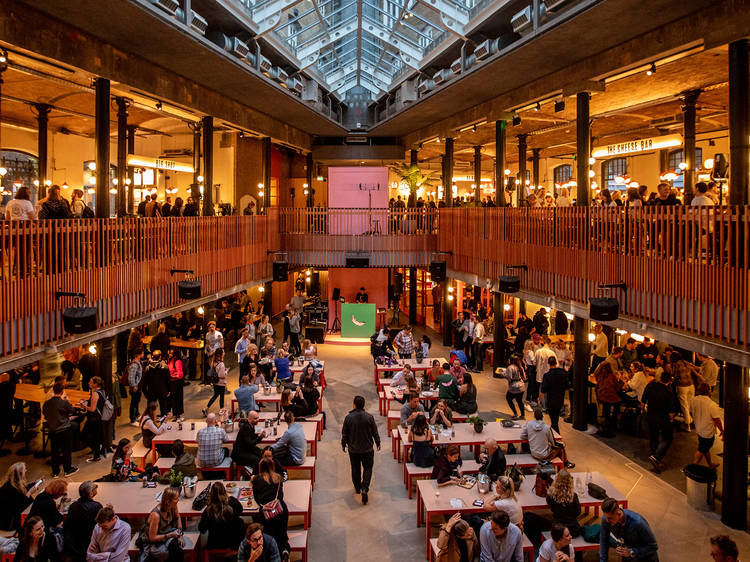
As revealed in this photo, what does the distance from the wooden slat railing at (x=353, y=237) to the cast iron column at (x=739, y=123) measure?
1254 centimetres

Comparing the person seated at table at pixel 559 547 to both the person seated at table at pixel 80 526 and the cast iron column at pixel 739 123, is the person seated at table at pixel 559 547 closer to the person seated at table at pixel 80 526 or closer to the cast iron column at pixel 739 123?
the person seated at table at pixel 80 526

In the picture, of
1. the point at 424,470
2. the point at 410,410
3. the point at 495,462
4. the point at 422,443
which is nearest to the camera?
the point at 495,462

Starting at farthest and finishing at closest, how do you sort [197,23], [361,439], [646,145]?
[646,145] < [197,23] < [361,439]

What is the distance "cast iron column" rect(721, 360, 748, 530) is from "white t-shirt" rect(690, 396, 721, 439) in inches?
33.4

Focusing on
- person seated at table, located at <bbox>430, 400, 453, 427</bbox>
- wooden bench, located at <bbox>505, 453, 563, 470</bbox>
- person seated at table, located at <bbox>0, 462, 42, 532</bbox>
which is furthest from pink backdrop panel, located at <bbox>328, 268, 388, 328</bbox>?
person seated at table, located at <bbox>0, 462, 42, 532</bbox>

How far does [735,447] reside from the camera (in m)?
8.19

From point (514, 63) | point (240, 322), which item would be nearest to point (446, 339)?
point (240, 322)

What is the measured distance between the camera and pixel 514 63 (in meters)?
12.4

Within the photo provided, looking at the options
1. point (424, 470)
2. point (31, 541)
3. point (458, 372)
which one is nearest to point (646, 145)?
point (458, 372)

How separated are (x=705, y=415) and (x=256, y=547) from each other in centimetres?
744

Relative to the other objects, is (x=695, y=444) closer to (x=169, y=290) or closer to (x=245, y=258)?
(x=169, y=290)

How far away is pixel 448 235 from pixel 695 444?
9976 millimetres

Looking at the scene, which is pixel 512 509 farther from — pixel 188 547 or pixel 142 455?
pixel 142 455

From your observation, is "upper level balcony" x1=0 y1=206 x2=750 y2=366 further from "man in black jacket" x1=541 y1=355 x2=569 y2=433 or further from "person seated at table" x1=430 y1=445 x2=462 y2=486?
"person seated at table" x1=430 y1=445 x2=462 y2=486
